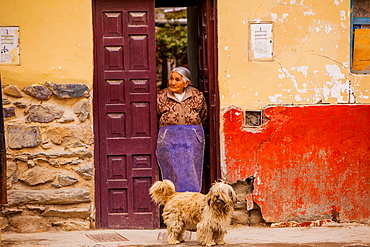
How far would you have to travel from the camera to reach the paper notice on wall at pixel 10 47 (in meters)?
7.19

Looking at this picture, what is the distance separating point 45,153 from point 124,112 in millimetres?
1042

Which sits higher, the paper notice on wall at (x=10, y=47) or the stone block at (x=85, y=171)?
the paper notice on wall at (x=10, y=47)

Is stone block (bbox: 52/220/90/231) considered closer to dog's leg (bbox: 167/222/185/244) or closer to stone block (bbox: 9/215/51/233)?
stone block (bbox: 9/215/51/233)

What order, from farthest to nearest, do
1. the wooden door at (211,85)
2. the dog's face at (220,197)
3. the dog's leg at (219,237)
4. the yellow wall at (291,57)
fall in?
the wooden door at (211,85) < the yellow wall at (291,57) < the dog's leg at (219,237) < the dog's face at (220,197)

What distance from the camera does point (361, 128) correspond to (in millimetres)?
7516

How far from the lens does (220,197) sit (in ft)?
20.2

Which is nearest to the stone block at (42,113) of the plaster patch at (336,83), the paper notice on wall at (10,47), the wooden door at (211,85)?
the paper notice on wall at (10,47)

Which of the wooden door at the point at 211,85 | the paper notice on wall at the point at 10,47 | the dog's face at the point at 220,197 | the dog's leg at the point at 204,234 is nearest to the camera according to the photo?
the dog's face at the point at 220,197

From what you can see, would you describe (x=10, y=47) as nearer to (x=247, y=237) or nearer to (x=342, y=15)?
(x=247, y=237)

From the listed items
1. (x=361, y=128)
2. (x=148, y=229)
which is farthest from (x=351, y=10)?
(x=148, y=229)

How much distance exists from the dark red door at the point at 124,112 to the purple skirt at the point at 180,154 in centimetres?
13

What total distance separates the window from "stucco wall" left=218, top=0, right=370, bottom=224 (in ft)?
0.48

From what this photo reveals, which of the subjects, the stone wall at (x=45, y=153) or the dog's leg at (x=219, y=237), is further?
the stone wall at (x=45, y=153)

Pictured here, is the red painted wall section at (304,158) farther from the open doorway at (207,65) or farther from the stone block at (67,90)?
the stone block at (67,90)
